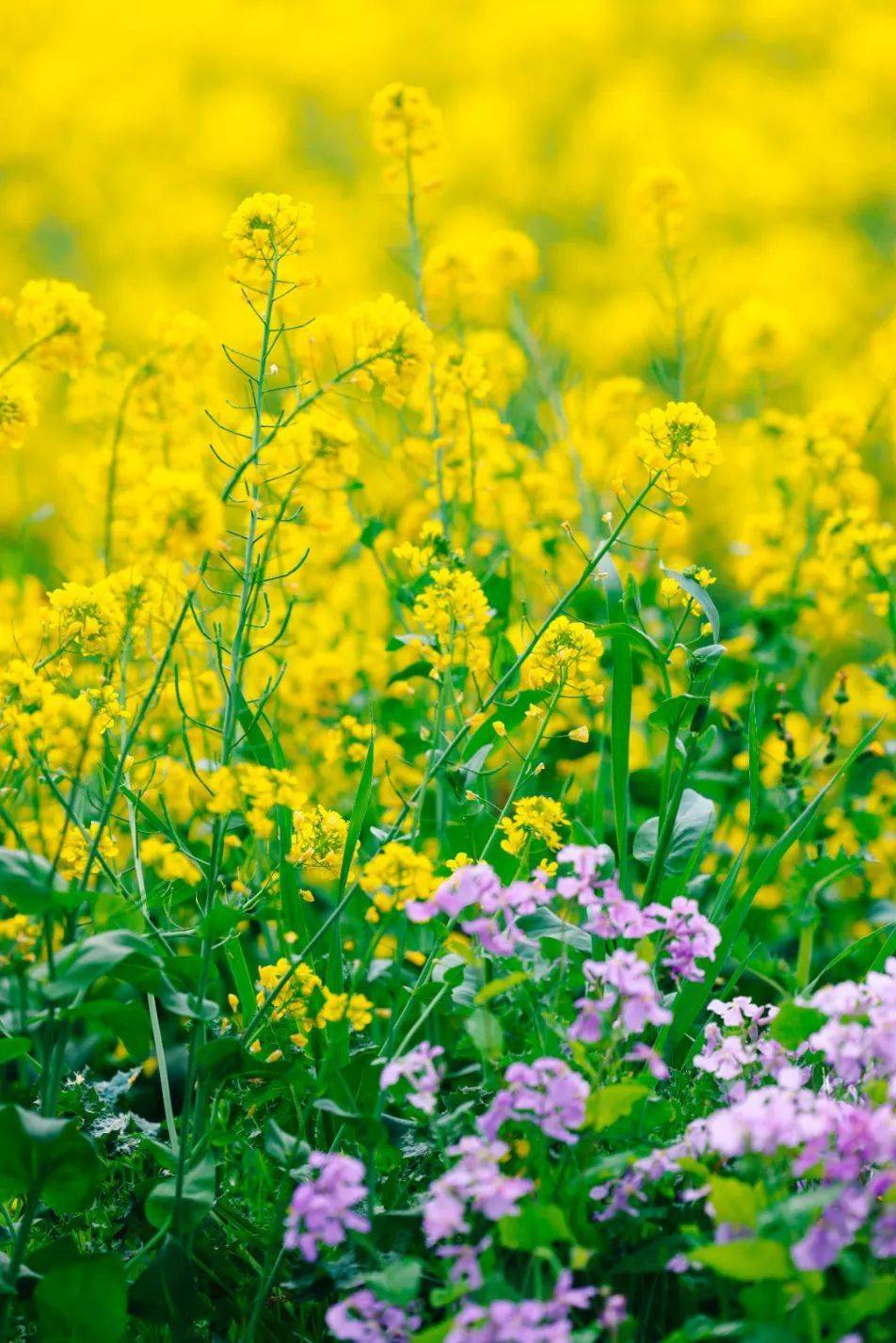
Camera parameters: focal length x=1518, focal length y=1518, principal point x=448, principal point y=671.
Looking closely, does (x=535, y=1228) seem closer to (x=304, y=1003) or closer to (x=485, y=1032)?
(x=485, y=1032)

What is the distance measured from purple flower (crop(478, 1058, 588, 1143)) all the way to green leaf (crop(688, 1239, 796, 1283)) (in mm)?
179

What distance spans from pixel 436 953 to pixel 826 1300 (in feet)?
2.04

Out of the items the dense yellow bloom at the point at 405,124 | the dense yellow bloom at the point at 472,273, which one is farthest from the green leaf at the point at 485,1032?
the dense yellow bloom at the point at 472,273

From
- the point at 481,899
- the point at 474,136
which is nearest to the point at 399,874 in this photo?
the point at 481,899

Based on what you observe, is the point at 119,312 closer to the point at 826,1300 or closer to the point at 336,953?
the point at 336,953

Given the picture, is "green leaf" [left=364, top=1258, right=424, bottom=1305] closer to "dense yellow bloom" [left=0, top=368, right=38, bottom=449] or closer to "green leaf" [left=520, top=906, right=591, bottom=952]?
"green leaf" [left=520, top=906, right=591, bottom=952]

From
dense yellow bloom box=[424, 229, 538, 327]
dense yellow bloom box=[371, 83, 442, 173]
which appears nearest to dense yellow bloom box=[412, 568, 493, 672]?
dense yellow bloom box=[371, 83, 442, 173]

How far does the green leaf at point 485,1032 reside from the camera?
1.44 m

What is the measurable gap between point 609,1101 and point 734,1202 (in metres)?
0.16

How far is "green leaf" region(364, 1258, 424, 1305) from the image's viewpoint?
4.40 feet

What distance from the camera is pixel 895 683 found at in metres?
Result: 2.50

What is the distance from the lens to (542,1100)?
1.39 metres

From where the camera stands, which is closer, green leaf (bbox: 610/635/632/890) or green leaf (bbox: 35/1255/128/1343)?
green leaf (bbox: 35/1255/128/1343)

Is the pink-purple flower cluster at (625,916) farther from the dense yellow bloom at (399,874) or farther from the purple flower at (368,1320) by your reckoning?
the purple flower at (368,1320)
